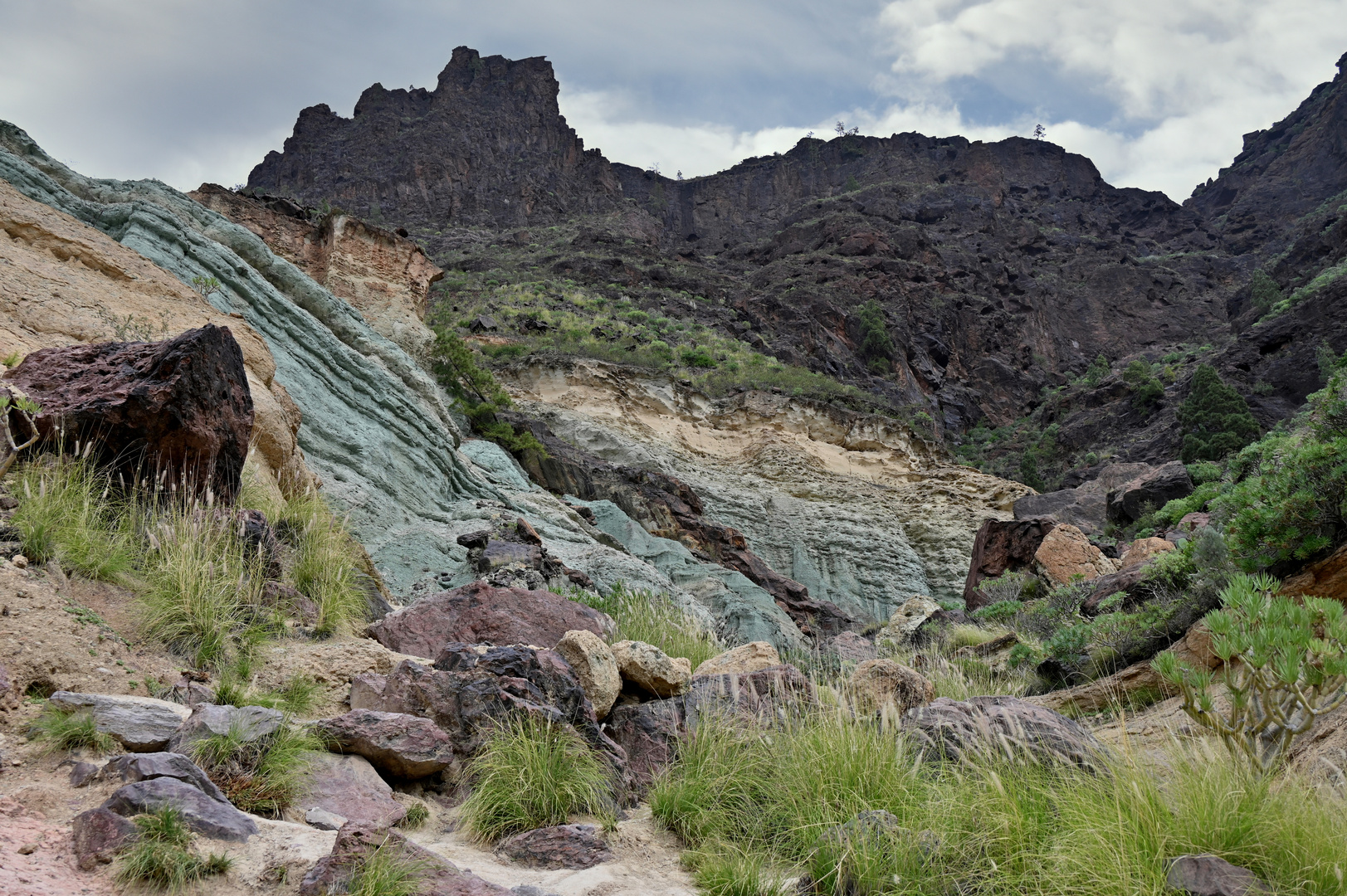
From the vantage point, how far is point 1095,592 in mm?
9938

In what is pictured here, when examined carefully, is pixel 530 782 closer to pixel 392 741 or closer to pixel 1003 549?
pixel 392 741

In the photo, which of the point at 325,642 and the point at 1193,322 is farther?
the point at 1193,322

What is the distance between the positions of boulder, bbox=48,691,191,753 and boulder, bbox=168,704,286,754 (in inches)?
2.7

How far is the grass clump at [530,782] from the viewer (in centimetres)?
383

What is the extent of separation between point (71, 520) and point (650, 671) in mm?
3678

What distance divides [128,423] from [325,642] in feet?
6.79

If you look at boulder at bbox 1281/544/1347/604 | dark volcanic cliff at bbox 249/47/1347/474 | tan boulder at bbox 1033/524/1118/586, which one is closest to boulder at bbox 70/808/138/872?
boulder at bbox 1281/544/1347/604

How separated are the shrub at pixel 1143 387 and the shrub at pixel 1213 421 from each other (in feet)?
28.7

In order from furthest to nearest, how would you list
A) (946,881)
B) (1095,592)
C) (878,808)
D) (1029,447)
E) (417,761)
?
1. (1029,447)
2. (1095,592)
3. (417,761)
4. (878,808)
5. (946,881)

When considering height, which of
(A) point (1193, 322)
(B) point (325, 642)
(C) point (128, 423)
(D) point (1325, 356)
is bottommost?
(B) point (325, 642)

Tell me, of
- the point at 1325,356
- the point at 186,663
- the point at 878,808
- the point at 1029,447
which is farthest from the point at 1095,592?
the point at 1029,447

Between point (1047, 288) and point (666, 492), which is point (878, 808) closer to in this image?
point (666, 492)

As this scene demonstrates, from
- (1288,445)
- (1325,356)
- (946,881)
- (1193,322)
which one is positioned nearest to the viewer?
(946,881)

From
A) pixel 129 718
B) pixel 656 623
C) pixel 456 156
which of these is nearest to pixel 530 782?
pixel 129 718
